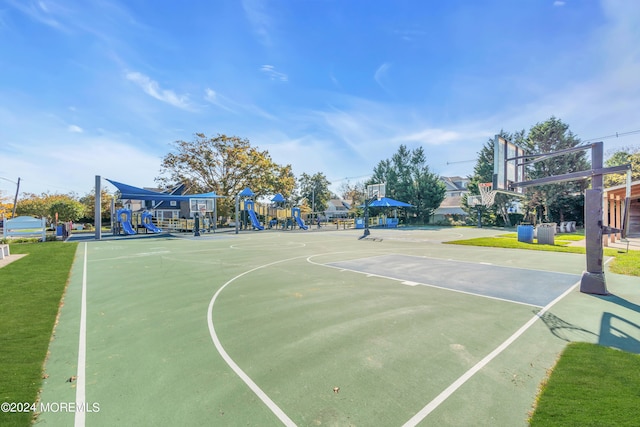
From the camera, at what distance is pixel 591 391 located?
9.72 feet

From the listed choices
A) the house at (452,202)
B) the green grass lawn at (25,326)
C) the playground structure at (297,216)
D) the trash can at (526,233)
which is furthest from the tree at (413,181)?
the green grass lawn at (25,326)

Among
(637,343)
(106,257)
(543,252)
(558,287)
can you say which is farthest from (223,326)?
(543,252)

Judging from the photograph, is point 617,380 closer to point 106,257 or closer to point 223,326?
point 223,326

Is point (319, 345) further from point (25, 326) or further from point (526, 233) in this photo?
point (526, 233)

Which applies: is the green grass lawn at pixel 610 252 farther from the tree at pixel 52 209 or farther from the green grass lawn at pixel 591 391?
the tree at pixel 52 209

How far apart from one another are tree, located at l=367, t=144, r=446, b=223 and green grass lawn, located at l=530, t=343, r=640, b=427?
40165 millimetres

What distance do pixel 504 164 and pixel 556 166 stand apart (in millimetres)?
29015

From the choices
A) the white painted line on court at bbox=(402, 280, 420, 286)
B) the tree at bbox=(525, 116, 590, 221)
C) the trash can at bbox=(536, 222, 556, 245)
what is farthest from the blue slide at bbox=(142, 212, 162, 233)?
the tree at bbox=(525, 116, 590, 221)

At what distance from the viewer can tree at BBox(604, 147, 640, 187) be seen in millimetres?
29569

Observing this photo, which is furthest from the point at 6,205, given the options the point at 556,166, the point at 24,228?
the point at 556,166

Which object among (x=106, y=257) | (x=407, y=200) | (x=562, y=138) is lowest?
(x=106, y=257)

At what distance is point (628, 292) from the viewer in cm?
696

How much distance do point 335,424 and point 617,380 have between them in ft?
10.0

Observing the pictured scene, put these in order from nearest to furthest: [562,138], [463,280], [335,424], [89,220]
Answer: [335,424] → [463,280] → [562,138] → [89,220]
